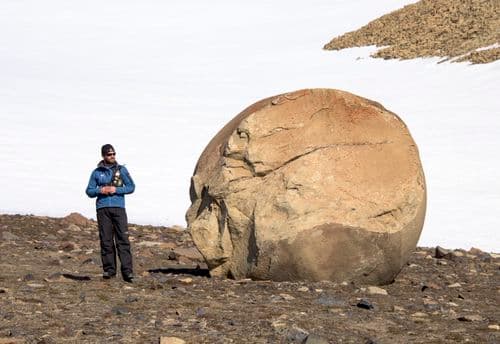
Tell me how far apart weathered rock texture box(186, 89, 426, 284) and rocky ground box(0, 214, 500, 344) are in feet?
1.02

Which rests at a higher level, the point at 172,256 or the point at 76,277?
the point at 76,277

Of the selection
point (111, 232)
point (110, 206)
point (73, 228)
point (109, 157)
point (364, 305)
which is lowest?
point (364, 305)

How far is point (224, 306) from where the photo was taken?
30.7 ft

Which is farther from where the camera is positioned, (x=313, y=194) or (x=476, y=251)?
(x=476, y=251)

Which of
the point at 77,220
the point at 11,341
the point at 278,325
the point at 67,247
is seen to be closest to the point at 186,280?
the point at 278,325

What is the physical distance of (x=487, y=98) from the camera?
3672cm

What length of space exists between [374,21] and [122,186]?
48.8 meters

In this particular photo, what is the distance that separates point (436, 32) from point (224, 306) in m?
44.6

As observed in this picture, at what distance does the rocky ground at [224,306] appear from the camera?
800cm

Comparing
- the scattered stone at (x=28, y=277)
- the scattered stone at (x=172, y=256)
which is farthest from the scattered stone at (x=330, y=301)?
the scattered stone at (x=172, y=256)

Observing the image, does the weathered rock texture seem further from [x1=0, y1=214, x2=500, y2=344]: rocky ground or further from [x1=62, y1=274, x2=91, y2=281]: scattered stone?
[x1=62, y1=274, x2=91, y2=281]: scattered stone

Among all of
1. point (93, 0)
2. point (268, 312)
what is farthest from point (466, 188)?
point (93, 0)

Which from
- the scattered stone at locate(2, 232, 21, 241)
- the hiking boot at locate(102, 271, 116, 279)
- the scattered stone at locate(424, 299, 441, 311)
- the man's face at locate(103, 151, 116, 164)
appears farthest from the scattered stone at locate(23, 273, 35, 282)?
the scattered stone at locate(2, 232, 21, 241)

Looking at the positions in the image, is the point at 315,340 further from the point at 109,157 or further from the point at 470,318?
the point at 109,157
